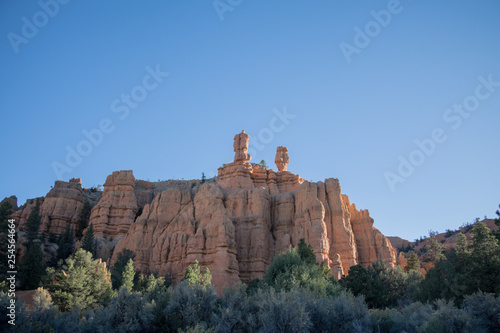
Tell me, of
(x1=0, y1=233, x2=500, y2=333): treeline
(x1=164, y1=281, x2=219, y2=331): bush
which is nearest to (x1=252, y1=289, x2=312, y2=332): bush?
(x1=0, y1=233, x2=500, y2=333): treeline

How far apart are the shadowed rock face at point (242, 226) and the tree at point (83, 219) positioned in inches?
220

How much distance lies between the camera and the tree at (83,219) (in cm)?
7250

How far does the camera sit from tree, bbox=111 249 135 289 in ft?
148

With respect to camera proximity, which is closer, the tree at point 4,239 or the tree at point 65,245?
the tree at point 4,239

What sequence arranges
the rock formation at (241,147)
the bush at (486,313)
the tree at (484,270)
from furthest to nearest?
1. the rock formation at (241,147)
2. the tree at (484,270)
3. the bush at (486,313)

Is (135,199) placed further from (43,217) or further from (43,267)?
(43,267)

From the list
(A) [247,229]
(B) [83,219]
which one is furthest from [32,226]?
(A) [247,229]

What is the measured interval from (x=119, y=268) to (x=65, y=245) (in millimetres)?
17109

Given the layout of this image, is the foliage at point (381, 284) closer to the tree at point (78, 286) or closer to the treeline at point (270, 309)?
the treeline at point (270, 309)

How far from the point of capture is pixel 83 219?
243 feet

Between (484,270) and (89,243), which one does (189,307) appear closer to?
(484,270)

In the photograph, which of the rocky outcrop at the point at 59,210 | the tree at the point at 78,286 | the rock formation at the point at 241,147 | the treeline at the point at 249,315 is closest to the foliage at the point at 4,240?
the tree at the point at 78,286

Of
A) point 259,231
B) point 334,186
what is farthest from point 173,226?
point 334,186

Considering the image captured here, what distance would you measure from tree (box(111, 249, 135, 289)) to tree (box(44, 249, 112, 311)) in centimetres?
620
